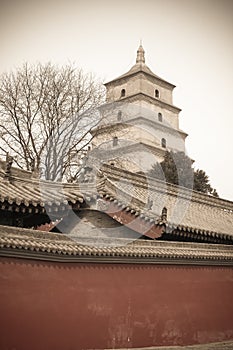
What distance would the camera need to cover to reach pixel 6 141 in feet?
55.4

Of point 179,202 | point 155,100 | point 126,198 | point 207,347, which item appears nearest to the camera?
point 207,347

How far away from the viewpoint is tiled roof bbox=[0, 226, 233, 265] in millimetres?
7155

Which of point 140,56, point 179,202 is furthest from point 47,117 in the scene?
point 140,56

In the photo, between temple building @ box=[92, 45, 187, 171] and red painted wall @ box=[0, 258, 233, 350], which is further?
temple building @ box=[92, 45, 187, 171]

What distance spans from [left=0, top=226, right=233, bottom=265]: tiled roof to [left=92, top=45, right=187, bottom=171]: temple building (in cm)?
1620

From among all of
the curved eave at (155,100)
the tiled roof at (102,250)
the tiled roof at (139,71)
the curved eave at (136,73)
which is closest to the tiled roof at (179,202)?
the tiled roof at (102,250)

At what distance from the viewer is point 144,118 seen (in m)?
29.2

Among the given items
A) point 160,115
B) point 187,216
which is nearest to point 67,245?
point 187,216

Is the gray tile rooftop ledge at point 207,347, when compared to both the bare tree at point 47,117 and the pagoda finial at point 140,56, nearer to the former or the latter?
the bare tree at point 47,117

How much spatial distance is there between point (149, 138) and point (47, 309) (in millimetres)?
23073

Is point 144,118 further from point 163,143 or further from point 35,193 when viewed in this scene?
point 35,193

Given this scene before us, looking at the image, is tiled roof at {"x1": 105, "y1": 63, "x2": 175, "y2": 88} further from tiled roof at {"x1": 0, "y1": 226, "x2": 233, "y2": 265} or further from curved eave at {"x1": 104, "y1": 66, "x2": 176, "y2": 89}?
tiled roof at {"x1": 0, "y1": 226, "x2": 233, "y2": 265}

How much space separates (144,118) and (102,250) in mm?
21893

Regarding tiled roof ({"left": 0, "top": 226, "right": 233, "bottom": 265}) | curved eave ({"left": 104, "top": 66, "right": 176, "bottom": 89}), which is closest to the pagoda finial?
curved eave ({"left": 104, "top": 66, "right": 176, "bottom": 89})
